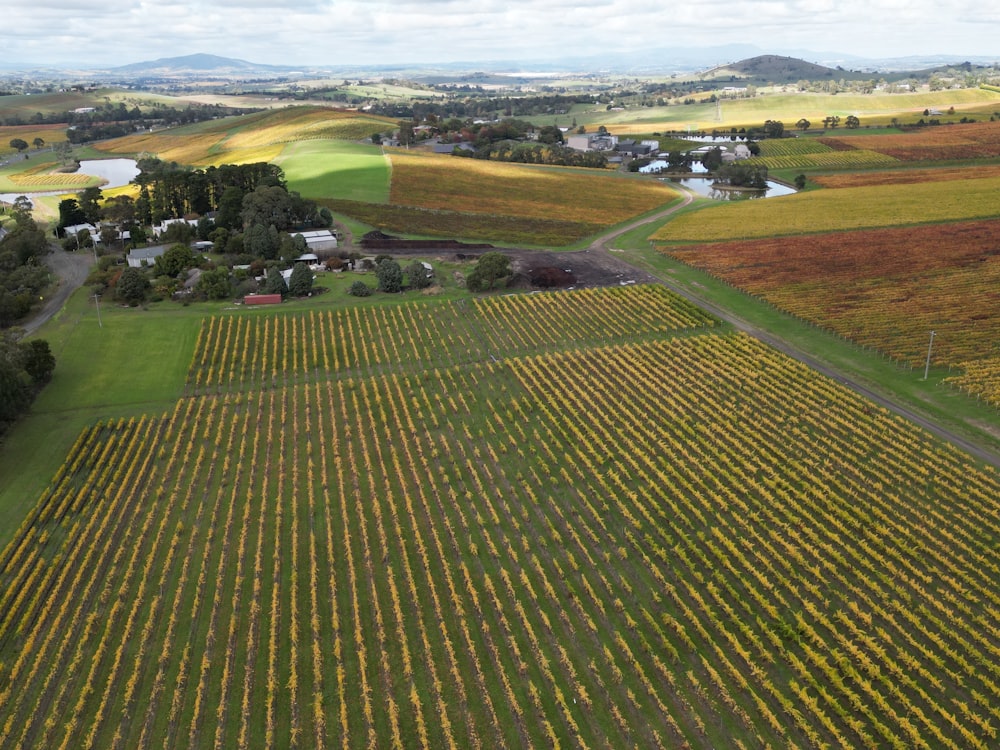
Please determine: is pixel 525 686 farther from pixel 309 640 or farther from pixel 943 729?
pixel 943 729

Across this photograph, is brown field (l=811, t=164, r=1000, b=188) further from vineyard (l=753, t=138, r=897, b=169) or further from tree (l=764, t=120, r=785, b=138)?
tree (l=764, t=120, r=785, b=138)

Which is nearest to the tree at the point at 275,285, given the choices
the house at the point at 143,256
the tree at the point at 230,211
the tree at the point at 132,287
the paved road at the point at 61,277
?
the tree at the point at 132,287

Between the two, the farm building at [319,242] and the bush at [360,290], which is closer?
the bush at [360,290]

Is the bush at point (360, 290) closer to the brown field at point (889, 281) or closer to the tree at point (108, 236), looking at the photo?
the brown field at point (889, 281)

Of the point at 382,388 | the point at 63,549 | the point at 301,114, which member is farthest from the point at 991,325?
the point at 301,114

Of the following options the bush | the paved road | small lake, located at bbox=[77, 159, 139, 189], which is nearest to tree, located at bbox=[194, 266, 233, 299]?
the bush

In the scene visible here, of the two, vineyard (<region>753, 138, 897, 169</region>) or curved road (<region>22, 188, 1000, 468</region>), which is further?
vineyard (<region>753, 138, 897, 169</region>)
